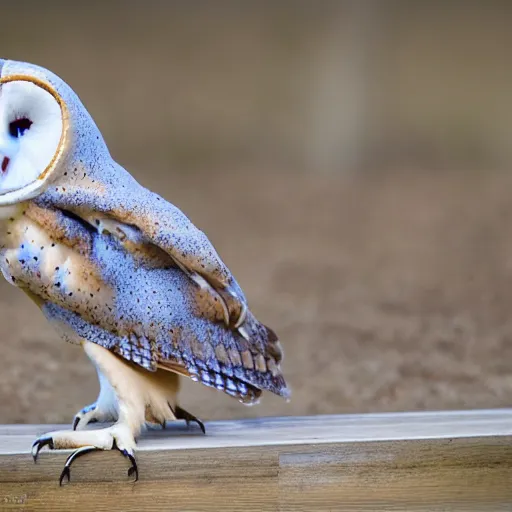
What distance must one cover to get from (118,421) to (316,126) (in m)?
3.03

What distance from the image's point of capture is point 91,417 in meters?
1.04

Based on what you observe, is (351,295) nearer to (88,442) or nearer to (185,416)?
(185,416)

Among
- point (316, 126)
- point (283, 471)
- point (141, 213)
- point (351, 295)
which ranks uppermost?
point (141, 213)

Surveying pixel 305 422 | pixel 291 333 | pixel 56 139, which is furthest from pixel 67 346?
pixel 56 139

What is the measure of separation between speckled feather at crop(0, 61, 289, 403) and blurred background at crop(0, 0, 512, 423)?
6.10 feet

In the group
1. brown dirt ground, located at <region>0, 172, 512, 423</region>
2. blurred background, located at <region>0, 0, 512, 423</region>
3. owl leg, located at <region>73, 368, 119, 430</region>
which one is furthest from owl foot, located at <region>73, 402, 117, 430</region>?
blurred background, located at <region>0, 0, 512, 423</region>

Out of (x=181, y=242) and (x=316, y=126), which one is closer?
(x=181, y=242)

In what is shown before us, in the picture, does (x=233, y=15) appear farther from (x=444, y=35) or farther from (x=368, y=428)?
(x=368, y=428)

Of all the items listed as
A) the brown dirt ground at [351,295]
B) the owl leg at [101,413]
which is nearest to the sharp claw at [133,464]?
the owl leg at [101,413]

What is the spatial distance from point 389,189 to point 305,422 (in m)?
2.65

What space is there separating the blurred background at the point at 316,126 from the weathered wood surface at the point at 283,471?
181cm

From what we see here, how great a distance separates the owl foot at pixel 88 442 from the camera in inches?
36.1

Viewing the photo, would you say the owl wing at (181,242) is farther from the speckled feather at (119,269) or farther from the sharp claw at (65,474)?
the sharp claw at (65,474)

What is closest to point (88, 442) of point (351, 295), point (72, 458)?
point (72, 458)
